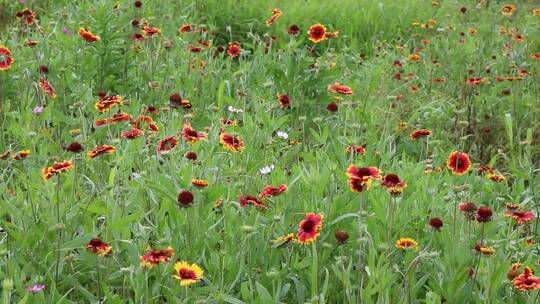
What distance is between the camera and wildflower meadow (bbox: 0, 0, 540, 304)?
1992 mm

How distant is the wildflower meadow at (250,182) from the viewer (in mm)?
1992

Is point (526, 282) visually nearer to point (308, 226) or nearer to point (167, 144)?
point (308, 226)

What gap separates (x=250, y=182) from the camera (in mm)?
2650

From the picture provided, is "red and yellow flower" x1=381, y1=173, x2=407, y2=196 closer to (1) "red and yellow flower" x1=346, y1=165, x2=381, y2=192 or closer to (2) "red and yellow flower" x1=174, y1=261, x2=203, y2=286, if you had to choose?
(1) "red and yellow flower" x1=346, y1=165, x2=381, y2=192

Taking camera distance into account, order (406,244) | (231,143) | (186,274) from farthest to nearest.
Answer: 1. (231,143)
2. (406,244)
3. (186,274)

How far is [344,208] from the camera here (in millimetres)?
2252

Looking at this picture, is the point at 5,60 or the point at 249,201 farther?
the point at 5,60

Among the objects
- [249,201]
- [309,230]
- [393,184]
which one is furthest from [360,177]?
[249,201]

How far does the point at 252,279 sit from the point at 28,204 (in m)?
0.64

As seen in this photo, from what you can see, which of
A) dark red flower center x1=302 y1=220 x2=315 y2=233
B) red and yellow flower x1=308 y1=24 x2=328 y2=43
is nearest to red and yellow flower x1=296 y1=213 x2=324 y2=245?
dark red flower center x1=302 y1=220 x2=315 y2=233

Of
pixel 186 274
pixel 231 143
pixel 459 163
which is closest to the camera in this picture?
pixel 186 274

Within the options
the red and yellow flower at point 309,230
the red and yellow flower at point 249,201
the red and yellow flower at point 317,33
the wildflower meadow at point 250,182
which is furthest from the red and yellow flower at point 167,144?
the red and yellow flower at point 317,33

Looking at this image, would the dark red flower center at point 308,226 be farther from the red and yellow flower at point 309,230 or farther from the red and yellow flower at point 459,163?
the red and yellow flower at point 459,163

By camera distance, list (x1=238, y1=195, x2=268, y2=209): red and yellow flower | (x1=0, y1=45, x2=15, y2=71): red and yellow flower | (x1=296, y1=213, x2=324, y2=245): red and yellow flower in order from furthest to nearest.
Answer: (x1=0, y1=45, x2=15, y2=71): red and yellow flower
(x1=238, y1=195, x2=268, y2=209): red and yellow flower
(x1=296, y1=213, x2=324, y2=245): red and yellow flower
